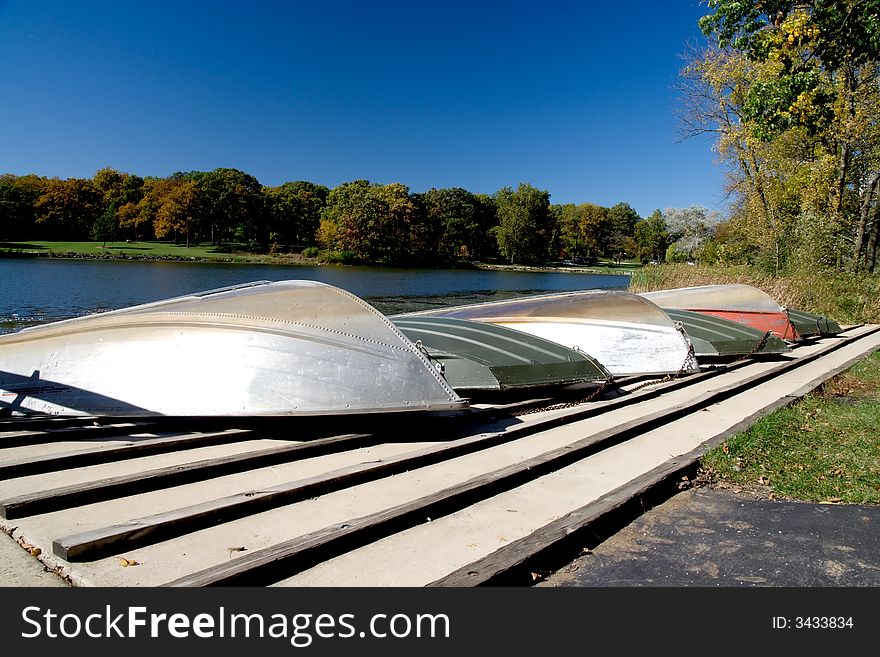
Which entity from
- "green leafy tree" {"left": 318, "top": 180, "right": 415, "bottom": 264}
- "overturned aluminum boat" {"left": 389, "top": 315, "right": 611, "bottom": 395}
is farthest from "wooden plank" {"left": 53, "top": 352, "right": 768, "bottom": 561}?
"green leafy tree" {"left": 318, "top": 180, "right": 415, "bottom": 264}

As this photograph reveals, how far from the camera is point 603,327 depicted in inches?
325

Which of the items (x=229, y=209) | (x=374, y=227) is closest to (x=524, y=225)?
(x=374, y=227)

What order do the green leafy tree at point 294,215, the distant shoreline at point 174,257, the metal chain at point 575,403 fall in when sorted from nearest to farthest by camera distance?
the metal chain at point 575,403
the distant shoreline at point 174,257
the green leafy tree at point 294,215

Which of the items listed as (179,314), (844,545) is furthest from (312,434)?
(844,545)

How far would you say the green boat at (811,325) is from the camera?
13.0 m

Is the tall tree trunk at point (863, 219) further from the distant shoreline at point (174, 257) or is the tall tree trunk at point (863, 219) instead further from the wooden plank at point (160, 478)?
the distant shoreline at point (174, 257)

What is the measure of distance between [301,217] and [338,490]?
8574cm

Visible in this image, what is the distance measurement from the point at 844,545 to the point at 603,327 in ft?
16.9

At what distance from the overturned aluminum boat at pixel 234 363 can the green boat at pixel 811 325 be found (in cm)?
1086

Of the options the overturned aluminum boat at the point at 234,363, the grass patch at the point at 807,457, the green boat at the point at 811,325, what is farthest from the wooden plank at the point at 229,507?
the green boat at the point at 811,325

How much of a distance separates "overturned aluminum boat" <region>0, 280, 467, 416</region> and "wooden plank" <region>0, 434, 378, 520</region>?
1.03ft

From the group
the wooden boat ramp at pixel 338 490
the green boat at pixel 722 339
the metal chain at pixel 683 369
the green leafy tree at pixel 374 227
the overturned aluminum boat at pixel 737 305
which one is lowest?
the wooden boat ramp at pixel 338 490

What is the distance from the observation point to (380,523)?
121 inches
